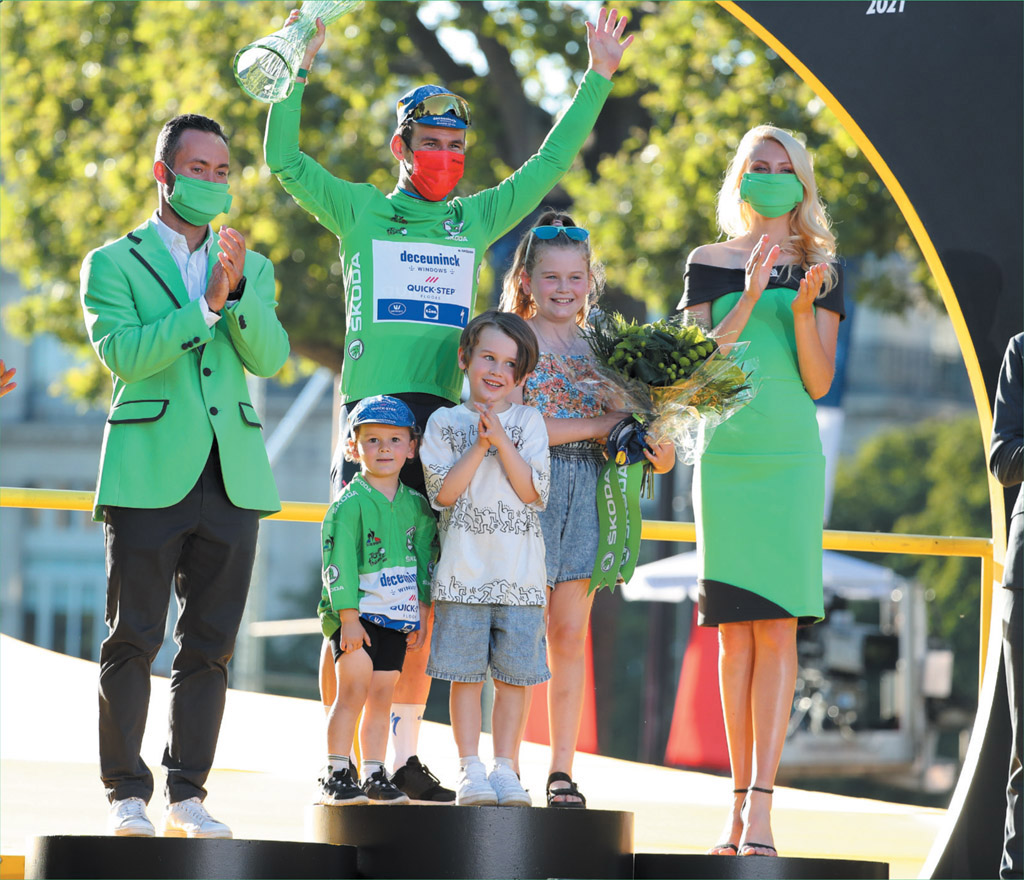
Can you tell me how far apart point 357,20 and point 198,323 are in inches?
404

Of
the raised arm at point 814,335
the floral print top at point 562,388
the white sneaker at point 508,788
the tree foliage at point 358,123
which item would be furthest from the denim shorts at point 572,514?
the tree foliage at point 358,123

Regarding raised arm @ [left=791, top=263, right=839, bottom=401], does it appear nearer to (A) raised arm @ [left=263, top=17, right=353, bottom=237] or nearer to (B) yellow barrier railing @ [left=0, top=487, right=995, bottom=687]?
(B) yellow barrier railing @ [left=0, top=487, right=995, bottom=687]

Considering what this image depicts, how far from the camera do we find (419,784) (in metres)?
4.91

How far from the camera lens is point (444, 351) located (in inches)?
199

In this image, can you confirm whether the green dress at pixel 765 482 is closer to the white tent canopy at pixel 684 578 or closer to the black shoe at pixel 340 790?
the black shoe at pixel 340 790

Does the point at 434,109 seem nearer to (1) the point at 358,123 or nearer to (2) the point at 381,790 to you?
(2) the point at 381,790

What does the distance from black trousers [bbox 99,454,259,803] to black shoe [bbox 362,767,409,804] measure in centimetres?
48

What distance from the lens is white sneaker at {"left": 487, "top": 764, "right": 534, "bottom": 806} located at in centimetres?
458

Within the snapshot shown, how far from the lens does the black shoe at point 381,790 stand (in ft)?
15.3

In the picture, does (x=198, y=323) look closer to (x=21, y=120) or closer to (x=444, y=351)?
(x=444, y=351)

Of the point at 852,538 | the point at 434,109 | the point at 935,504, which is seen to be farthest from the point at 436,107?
the point at 935,504

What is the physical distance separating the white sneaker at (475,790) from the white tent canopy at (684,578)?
29.7 ft

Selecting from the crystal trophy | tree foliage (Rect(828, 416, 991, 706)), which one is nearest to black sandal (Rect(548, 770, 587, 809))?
the crystal trophy

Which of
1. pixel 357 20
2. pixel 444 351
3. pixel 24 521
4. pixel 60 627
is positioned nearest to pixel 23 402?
pixel 24 521
